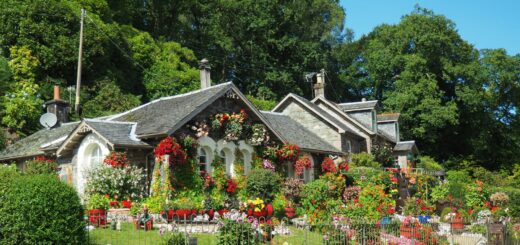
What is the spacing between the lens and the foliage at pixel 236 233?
14.1 metres

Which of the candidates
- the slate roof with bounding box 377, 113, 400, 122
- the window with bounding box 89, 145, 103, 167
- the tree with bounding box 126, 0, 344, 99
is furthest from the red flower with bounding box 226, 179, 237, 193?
the tree with bounding box 126, 0, 344, 99

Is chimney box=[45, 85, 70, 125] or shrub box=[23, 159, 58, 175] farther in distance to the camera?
chimney box=[45, 85, 70, 125]

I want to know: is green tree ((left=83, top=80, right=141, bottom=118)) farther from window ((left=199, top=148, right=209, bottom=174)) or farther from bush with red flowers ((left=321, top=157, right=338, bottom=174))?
bush with red flowers ((left=321, top=157, right=338, bottom=174))

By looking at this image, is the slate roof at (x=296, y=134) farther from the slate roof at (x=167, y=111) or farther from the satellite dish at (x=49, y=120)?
the satellite dish at (x=49, y=120)

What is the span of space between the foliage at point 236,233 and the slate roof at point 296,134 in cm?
1439

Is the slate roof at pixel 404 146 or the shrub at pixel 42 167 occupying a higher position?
the slate roof at pixel 404 146

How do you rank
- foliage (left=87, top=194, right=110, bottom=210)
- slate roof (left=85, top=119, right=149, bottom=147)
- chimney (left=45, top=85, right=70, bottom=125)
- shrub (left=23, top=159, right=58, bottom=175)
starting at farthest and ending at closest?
1. chimney (left=45, top=85, right=70, bottom=125)
2. shrub (left=23, top=159, right=58, bottom=175)
3. slate roof (left=85, top=119, right=149, bottom=147)
4. foliage (left=87, top=194, right=110, bottom=210)

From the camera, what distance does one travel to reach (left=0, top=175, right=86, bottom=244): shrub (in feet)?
40.7

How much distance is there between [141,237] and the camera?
16.0 meters

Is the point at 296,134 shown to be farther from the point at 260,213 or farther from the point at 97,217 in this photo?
the point at 97,217

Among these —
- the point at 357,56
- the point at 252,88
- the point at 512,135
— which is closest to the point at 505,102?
the point at 512,135

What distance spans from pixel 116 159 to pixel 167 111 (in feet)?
13.2

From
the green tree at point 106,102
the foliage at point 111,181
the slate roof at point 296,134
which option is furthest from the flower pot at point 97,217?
the green tree at point 106,102

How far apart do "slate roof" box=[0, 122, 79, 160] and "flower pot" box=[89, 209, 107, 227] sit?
644 cm
